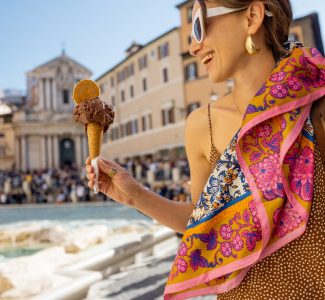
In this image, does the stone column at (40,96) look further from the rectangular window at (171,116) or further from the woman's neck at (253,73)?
the woman's neck at (253,73)

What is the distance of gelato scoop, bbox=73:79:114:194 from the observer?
4.40ft

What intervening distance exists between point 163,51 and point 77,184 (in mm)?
11695

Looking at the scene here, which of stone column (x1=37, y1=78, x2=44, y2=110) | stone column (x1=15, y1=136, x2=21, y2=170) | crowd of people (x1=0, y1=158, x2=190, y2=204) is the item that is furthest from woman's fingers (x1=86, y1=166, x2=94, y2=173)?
stone column (x1=37, y1=78, x2=44, y2=110)

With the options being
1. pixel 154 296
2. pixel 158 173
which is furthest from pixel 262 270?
pixel 158 173

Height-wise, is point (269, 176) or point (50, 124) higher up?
point (50, 124)

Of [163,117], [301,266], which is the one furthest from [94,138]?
[163,117]

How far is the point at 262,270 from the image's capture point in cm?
111

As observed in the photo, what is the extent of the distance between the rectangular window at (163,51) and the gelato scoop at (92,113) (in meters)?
31.4

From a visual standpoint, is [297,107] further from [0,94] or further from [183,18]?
[0,94]

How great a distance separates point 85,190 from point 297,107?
27.7 m

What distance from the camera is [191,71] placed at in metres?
29.8

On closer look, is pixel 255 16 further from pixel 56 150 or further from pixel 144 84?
pixel 56 150

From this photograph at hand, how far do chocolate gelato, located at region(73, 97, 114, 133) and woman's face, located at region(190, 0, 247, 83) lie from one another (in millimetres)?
348

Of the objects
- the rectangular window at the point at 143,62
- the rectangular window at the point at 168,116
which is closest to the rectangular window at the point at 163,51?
the rectangular window at the point at 143,62
